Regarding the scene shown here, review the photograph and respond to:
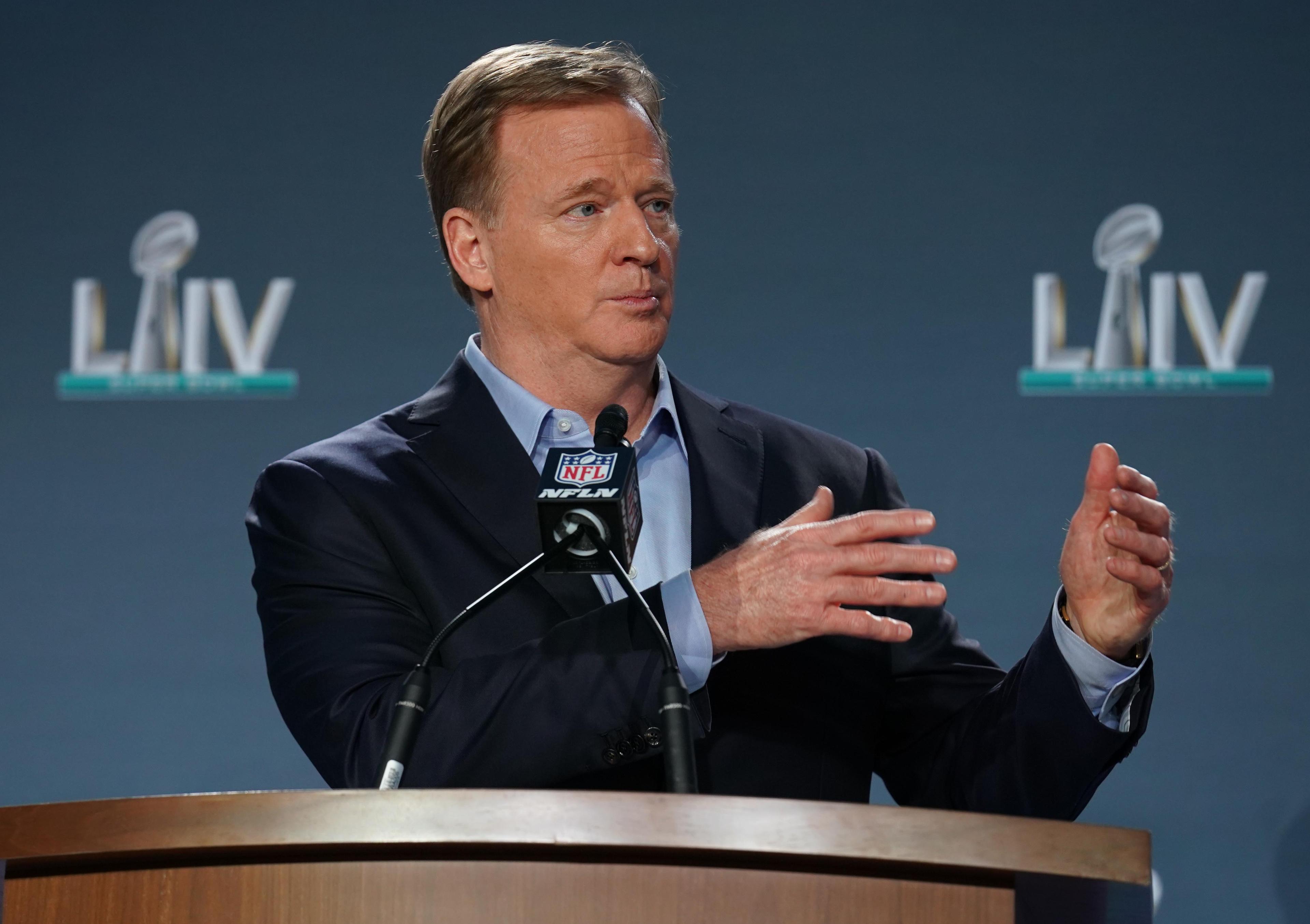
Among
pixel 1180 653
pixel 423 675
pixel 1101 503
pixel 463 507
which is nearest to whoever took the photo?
pixel 423 675

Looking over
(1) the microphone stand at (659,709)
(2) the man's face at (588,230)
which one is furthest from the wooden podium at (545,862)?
(2) the man's face at (588,230)

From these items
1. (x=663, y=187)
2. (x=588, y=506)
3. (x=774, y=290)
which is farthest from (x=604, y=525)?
(x=774, y=290)

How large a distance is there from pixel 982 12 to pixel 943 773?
2.04 metres

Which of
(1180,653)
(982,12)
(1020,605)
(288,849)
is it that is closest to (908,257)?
(982,12)

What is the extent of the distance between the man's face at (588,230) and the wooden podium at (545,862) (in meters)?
0.83

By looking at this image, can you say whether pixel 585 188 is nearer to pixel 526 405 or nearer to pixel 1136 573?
pixel 526 405

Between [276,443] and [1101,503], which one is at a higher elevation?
[276,443]

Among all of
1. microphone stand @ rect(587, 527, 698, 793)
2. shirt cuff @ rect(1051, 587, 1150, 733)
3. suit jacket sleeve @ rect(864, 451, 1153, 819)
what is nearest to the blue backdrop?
suit jacket sleeve @ rect(864, 451, 1153, 819)

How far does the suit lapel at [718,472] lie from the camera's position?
1.60 m

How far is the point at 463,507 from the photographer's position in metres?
1.56

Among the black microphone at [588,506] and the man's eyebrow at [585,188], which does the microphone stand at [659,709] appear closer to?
the black microphone at [588,506]

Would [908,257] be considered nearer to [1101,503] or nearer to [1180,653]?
[1180,653]

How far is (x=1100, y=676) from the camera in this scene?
135cm

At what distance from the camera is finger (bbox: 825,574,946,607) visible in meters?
1.14
